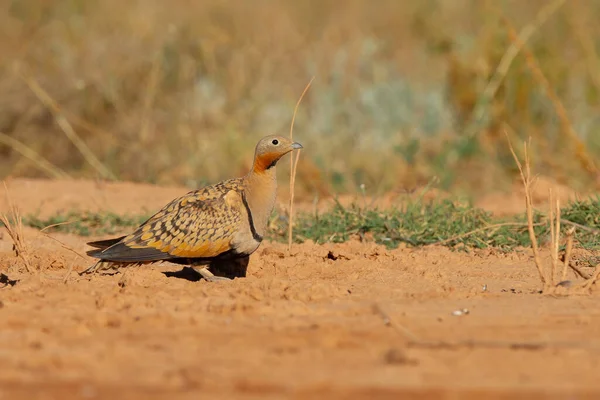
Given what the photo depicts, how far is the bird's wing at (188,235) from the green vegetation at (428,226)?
1.05 metres

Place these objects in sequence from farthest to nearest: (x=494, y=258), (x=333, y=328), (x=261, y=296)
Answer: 1. (x=494, y=258)
2. (x=261, y=296)
3. (x=333, y=328)

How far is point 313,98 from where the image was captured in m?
12.2

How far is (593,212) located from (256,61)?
20.0 feet

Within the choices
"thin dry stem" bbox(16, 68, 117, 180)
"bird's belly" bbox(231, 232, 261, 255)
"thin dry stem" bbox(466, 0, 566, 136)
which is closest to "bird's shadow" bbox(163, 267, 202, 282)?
"bird's belly" bbox(231, 232, 261, 255)

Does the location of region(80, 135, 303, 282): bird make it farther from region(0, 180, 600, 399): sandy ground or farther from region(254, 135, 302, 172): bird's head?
region(0, 180, 600, 399): sandy ground

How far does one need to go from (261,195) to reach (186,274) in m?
0.82

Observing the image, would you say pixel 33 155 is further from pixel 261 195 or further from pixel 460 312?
pixel 460 312

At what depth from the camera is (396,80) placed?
1245 centimetres

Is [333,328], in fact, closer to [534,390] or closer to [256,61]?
[534,390]

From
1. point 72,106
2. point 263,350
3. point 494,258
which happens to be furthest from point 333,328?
point 72,106

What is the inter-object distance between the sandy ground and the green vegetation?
20.5 inches

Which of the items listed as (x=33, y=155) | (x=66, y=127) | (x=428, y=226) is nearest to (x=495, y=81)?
(x=428, y=226)

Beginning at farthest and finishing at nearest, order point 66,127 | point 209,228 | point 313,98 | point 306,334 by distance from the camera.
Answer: point 313,98 → point 66,127 → point 209,228 → point 306,334

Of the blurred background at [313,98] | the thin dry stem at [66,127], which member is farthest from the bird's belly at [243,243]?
the thin dry stem at [66,127]
